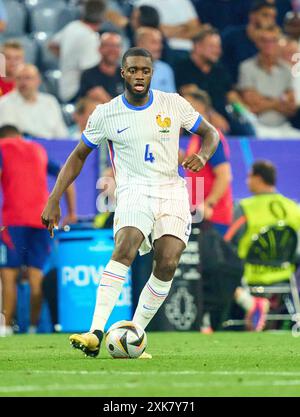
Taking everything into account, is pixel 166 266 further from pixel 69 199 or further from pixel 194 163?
pixel 69 199

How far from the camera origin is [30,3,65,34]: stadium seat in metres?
18.1

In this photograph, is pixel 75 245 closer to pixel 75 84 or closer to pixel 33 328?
pixel 33 328

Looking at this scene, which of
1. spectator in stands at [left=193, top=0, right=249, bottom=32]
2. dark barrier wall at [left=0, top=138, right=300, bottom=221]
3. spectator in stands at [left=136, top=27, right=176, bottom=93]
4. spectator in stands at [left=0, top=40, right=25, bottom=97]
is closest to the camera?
dark barrier wall at [left=0, top=138, right=300, bottom=221]

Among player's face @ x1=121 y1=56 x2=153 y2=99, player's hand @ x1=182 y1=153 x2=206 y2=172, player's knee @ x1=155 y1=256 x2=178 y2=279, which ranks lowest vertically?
player's knee @ x1=155 y1=256 x2=178 y2=279

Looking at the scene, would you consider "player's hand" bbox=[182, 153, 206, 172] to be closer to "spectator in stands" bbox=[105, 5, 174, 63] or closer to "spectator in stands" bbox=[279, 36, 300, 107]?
"spectator in stands" bbox=[105, 5, 174, 63]

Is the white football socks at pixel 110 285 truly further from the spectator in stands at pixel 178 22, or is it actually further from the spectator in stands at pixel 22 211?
the spectator in stands at pixel 178 22

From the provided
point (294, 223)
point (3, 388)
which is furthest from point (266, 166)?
point (3, 388)

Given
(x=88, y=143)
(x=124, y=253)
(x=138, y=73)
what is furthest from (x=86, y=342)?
(x=138, y=73)

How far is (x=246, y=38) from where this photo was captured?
18.7 metres

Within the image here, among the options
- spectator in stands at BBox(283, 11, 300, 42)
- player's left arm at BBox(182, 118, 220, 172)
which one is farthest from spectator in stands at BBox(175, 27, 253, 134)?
player's left arm at BBox(182, 118, 220, 172)

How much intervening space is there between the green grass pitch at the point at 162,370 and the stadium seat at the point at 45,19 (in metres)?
7.69

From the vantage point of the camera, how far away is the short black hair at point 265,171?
46.4 ft

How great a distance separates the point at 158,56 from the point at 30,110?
2442mm

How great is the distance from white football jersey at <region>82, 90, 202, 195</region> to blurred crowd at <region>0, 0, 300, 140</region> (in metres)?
6.34
